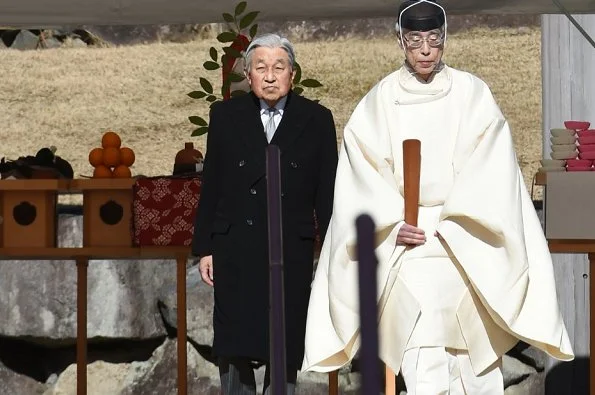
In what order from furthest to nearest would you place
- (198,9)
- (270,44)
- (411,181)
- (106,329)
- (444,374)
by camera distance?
(106,329), (198,9), (270,44), (444,374), (411,181)

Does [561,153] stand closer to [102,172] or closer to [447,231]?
[447,231]

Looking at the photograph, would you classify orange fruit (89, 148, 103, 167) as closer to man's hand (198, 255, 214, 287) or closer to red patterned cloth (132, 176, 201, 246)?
red patterned cloth (132, 176, 201, 246)

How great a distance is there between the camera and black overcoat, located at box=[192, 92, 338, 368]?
5469 mm

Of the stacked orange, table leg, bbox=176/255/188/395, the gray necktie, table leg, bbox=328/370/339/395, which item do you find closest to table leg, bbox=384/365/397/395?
the gray necktie

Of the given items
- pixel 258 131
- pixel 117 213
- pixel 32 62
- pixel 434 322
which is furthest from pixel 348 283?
pixel 32 62

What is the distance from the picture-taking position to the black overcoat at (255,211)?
5469mm

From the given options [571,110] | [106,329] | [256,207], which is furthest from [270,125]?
[106,329]

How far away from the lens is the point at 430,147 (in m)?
5.15

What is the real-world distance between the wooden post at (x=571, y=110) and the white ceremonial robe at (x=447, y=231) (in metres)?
2.68

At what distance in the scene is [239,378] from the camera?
5.47 meters

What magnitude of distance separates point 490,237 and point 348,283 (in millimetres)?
480

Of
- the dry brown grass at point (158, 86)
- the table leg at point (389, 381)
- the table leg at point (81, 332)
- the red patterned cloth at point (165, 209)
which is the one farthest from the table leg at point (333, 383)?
the dry brown grass at point (158, 86)

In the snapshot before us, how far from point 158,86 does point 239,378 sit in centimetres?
1115

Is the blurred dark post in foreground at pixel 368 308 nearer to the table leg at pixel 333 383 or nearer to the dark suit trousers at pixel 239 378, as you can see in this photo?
the dark suit trousers at pixel 239 378
